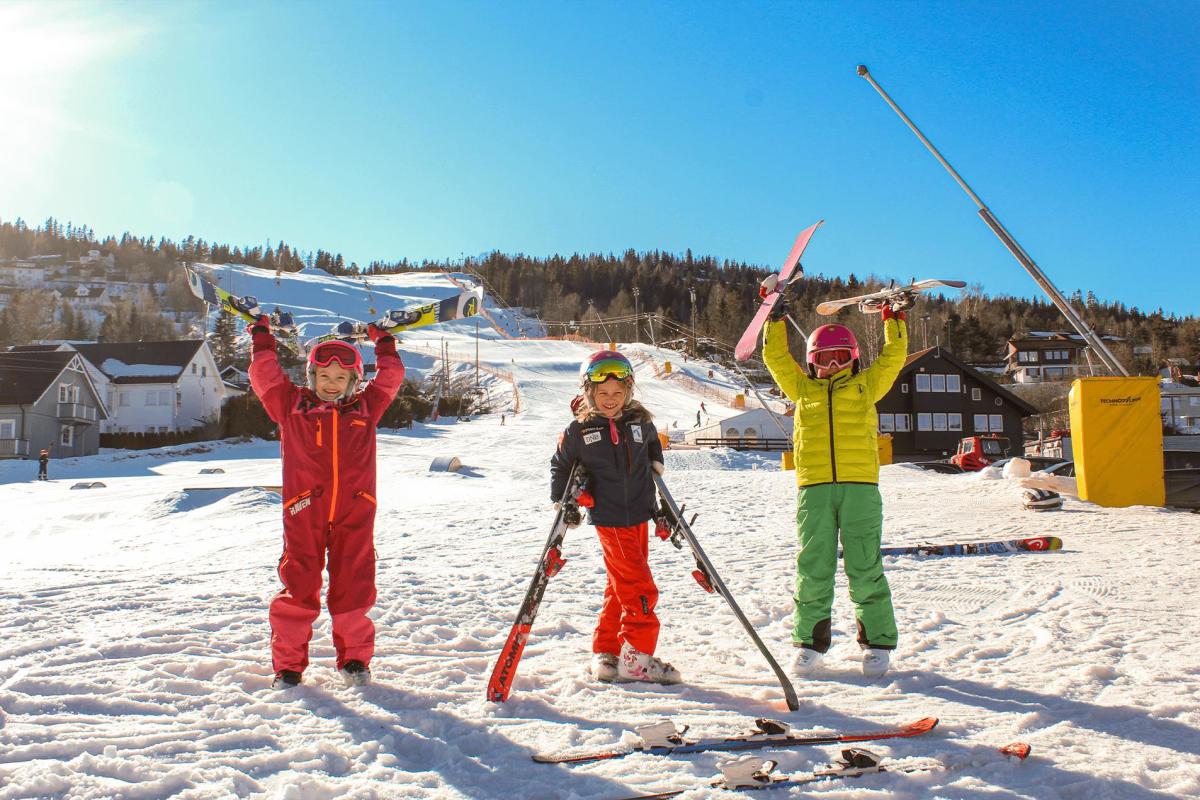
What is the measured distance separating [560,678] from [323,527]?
1.35 metres

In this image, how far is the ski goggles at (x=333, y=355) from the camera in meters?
3.81

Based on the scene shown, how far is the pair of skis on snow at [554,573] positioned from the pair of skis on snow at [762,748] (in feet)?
1.57

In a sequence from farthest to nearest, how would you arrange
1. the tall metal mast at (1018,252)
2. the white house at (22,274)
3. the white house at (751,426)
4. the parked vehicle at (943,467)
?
the white house at (22,274), the white house at (751,426), the parked vehicle at (943,467), the tall metal mast at (1018,252)

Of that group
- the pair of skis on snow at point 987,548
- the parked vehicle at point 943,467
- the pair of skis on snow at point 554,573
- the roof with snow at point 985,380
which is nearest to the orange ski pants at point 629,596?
the pair of skis on snow at point 554,573

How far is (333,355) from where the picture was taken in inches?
151

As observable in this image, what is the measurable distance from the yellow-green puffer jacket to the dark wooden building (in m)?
37.7

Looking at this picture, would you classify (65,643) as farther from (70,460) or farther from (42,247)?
(42,247)

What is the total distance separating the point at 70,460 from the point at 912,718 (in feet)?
119

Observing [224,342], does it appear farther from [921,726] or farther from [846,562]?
[921,726]

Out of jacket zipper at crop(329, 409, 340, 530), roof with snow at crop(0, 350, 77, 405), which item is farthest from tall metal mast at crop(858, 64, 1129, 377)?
roof with snow at crop(0, 350, 77, 405)

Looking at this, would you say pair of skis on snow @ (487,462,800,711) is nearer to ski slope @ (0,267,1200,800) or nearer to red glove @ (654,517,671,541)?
red glove @ (654,517,671,541)

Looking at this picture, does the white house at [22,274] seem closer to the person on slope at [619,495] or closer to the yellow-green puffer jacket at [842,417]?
the person on slope at [619,495]

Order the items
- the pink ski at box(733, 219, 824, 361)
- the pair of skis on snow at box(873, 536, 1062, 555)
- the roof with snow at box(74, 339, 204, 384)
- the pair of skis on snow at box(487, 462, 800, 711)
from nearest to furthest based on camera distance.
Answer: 1. the pair of skis on snow at box(487, 462, 800, 711)
2. the pink ski at box(733, 219, 824, 361)
3. the pair of skis on snow at box(873, 536, 1062, 555)
4. the roof with snow at box(74, 339, 204, 384)

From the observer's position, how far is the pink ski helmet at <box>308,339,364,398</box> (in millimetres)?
3811
